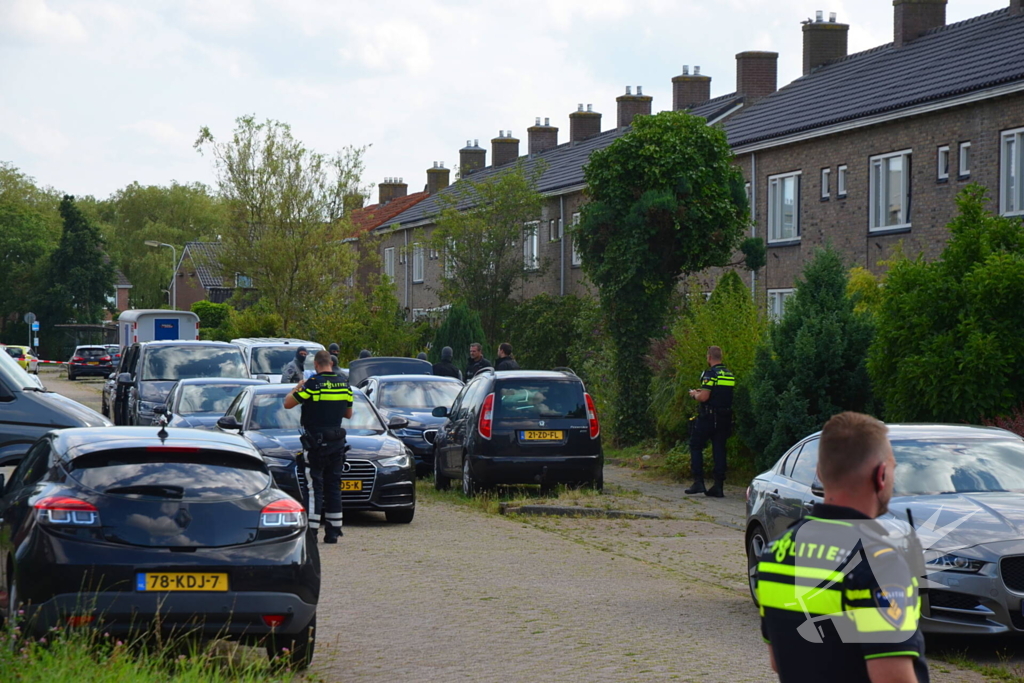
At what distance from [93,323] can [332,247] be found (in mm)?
48110

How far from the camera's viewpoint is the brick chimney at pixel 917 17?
3234cm

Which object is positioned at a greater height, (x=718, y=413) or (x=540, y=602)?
(x=718, y=413)

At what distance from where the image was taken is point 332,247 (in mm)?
43812

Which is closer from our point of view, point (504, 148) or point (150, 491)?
point (150, 491)

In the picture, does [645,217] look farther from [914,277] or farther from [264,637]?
[264,637]

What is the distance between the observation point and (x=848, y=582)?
3209mm

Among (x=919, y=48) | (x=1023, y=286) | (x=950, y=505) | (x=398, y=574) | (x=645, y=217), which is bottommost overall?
(x=398, y=574)

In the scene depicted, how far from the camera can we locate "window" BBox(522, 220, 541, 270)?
42094 millimetres

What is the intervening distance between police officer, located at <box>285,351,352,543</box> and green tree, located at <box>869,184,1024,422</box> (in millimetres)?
6198

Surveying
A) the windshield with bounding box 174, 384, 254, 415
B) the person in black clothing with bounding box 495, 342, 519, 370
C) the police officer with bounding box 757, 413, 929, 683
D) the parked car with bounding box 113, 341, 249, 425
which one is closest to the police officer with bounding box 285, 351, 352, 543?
the windshield with bounding box 174, 384, 254, 415

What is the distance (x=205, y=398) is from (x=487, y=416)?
5.51 m

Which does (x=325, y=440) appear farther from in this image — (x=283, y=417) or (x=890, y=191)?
(x=890, y=191)

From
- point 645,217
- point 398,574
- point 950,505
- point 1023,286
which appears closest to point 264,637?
point 398,574

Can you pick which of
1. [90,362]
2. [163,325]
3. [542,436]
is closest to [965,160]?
[542,436]
